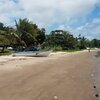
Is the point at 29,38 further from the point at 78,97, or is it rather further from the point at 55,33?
the point at 78,97

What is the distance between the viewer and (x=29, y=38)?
84.9 m

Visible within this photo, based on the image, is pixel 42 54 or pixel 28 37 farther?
pixel 28 37

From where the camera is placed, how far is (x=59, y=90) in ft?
45.1

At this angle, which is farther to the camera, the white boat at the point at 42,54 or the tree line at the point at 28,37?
the tree line at the point at 28,37

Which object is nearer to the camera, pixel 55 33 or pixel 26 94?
pixel 26 94

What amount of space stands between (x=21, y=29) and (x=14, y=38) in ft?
55.4

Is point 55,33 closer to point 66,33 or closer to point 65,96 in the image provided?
point 66,33

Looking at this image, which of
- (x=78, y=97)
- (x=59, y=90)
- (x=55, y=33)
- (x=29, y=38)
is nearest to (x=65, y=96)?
(x=78, y=97)


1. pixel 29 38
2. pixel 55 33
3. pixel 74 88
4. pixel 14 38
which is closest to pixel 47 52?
pixel 14 38

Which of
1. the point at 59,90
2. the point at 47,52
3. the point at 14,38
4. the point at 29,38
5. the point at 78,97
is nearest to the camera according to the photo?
the point at 78,97

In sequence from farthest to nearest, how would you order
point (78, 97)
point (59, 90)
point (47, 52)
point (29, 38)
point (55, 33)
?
point (55, 33) < point (29, 38) < point (47, 52) < point (59, 90) < point (78, 97)

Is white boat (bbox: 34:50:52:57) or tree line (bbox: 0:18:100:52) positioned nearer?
white boat (bbox: 34:50:52:57)

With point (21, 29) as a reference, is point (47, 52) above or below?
below

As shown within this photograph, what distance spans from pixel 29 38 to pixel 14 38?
16.4 meters
